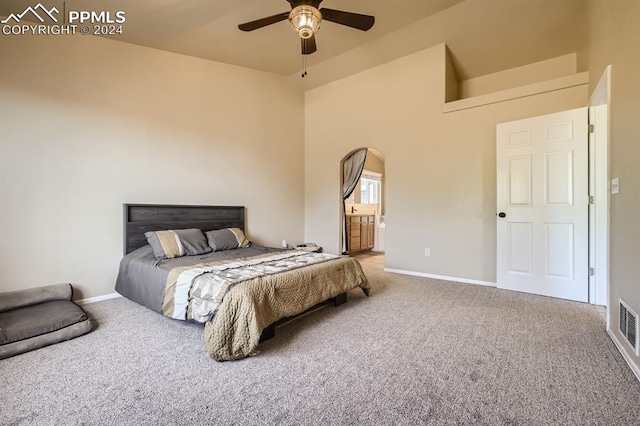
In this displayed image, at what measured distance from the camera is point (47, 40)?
289 cm

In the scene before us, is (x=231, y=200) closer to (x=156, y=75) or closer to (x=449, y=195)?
(x=156, y=75)

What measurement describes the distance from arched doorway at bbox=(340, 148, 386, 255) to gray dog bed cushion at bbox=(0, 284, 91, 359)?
3758 mm

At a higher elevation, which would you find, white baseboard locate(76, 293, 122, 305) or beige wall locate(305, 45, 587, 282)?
beige wall locate(305, 45, 587, 282)

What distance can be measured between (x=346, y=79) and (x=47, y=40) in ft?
12.7

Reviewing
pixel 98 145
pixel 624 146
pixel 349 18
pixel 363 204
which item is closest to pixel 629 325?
pixel 624 146

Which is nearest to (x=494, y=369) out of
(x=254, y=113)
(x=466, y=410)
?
(x=466, y=410)

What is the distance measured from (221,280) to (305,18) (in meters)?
2.17

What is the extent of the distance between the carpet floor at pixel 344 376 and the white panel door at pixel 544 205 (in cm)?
69

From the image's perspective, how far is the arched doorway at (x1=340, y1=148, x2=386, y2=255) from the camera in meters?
5.73

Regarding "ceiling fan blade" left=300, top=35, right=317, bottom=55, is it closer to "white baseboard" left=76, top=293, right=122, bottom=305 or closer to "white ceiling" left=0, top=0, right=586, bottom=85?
"white ceiling" left=0, top=0, right=586, bottom=85

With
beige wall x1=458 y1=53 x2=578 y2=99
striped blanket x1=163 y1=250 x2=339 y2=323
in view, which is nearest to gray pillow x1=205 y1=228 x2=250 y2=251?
striped blanket x1=163 y1=250 x2=339 y2=323

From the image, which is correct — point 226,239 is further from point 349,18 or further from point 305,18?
point 349,18

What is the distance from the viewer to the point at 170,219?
3.64 m

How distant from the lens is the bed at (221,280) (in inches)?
75.0
